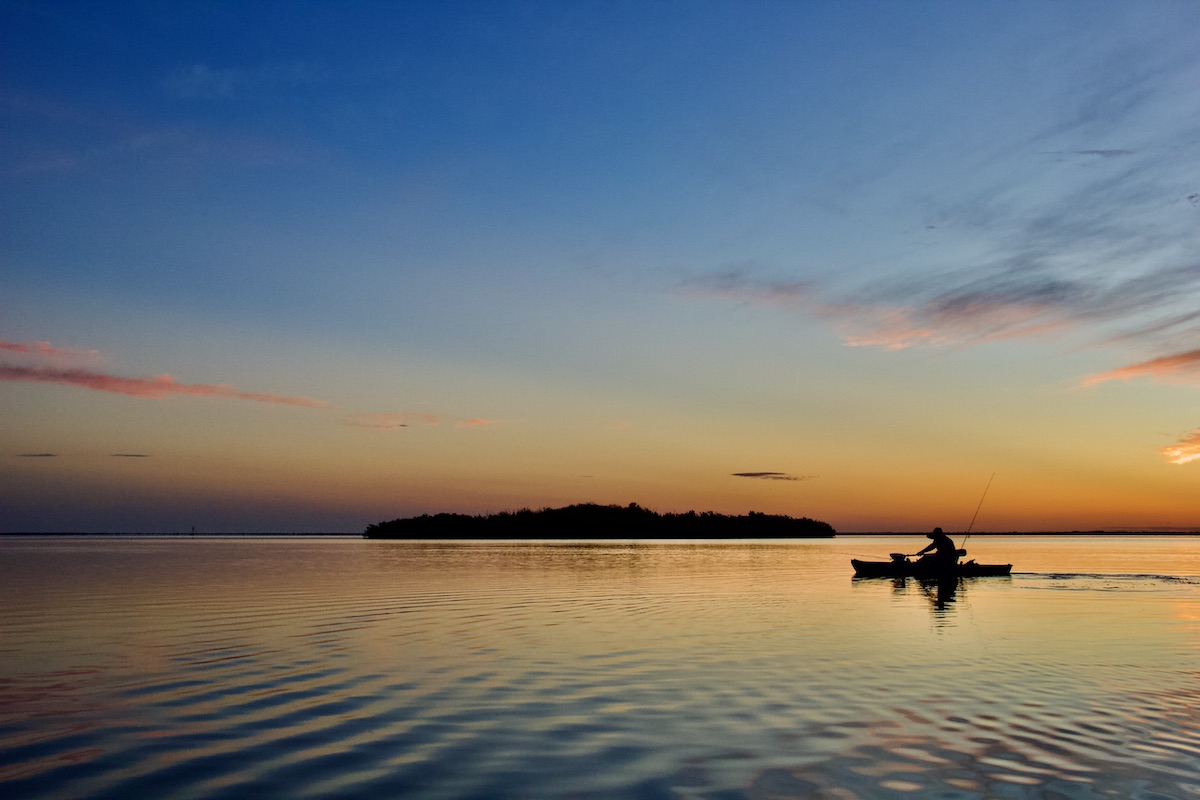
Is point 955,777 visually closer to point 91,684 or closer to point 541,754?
point 541,754

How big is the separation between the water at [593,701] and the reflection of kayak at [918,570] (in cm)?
1400

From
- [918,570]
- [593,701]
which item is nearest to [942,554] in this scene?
[918,570]

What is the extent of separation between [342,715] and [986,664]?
14.4 meters

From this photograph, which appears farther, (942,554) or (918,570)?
(918,570)

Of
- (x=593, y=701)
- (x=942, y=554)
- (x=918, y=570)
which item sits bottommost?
(x=593, y=701)

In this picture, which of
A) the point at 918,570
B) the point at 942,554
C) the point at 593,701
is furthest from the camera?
the point at 918,570

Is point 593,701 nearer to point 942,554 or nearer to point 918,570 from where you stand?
point 942,554

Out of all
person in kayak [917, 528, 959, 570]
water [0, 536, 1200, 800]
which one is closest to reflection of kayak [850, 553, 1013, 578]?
person in kayak [917, 528, 959, 570]

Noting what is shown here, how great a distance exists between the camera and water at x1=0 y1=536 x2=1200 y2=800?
33.4ft

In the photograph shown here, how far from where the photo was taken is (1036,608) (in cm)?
3175

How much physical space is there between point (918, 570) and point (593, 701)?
1444 inches

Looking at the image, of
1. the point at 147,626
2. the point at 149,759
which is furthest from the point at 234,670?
the point at 147,626

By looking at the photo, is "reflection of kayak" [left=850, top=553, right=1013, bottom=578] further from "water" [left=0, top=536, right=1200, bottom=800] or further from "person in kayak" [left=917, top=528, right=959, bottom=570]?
"water" [left=0, top=536, right=1200, bottom=800]

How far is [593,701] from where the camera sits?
14602 mm
